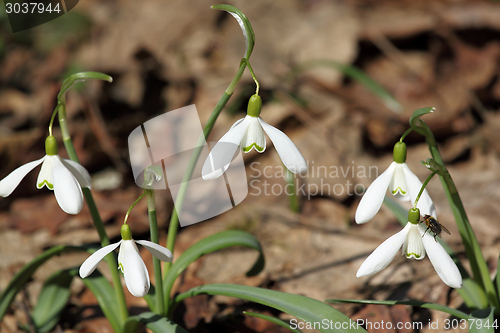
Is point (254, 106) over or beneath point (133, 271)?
over

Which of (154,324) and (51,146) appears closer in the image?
(51,146)

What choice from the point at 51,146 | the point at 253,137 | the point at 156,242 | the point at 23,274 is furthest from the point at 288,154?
the point at 23,274

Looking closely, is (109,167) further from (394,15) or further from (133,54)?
(394,15)

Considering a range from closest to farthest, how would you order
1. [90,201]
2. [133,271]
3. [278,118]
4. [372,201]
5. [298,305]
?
1. [133,271]
2. [372,201]
3. [298,305]
4. [90,201]
5. [278,118]

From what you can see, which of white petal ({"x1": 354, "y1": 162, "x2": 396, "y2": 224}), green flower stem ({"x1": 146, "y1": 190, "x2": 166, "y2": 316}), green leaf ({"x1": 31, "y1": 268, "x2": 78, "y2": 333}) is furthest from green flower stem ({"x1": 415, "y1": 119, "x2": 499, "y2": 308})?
green leaf ({"x1": 31, "y1": 268, "x2": 78, "y2": 333})

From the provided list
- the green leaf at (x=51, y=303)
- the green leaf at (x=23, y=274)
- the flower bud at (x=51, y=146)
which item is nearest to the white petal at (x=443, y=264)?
the flower bud at (x=51, y=146)

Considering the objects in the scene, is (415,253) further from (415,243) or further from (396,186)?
(396,186)
